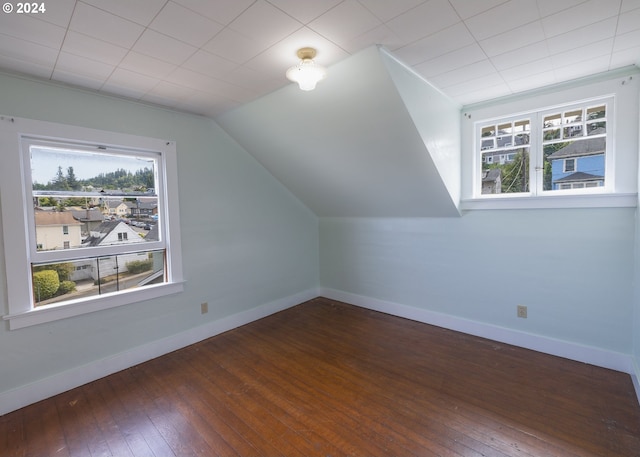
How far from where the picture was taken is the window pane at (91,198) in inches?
89.7

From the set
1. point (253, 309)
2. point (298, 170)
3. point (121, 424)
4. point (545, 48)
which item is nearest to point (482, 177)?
point (545, 48)

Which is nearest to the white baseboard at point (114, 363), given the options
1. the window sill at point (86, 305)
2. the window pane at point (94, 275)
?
the window sill at point (86, 305)

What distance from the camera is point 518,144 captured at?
2.85 metres

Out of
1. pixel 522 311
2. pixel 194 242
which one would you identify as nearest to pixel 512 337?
pixel 522 311

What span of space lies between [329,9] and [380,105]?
90 cm

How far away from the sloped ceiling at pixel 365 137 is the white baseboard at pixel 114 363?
6.23 feet

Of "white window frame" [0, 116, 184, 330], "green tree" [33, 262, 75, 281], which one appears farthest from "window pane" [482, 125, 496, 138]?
"green tree" [33, 262, 75, 281]

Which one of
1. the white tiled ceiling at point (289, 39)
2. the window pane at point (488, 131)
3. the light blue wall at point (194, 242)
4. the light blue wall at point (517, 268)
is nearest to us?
the white tiled ceiling at point (289, 39)

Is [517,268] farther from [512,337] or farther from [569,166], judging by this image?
[569,166]

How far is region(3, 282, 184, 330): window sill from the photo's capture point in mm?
2143

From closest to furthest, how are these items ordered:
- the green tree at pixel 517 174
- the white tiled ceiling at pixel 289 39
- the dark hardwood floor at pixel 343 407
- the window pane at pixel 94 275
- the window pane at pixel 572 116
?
the white tiled ceiling at pixel 289 39 → the dark hardwood floor at pixel 343 407 → the window pane at pixel 94 275 → the window pane at pixel 572 116 → the green tree at pixel 517 174

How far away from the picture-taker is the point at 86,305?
95.0 inches

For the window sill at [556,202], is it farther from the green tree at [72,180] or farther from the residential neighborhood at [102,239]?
the green tree at [72,180]

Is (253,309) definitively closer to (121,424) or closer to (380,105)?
(121,424)
